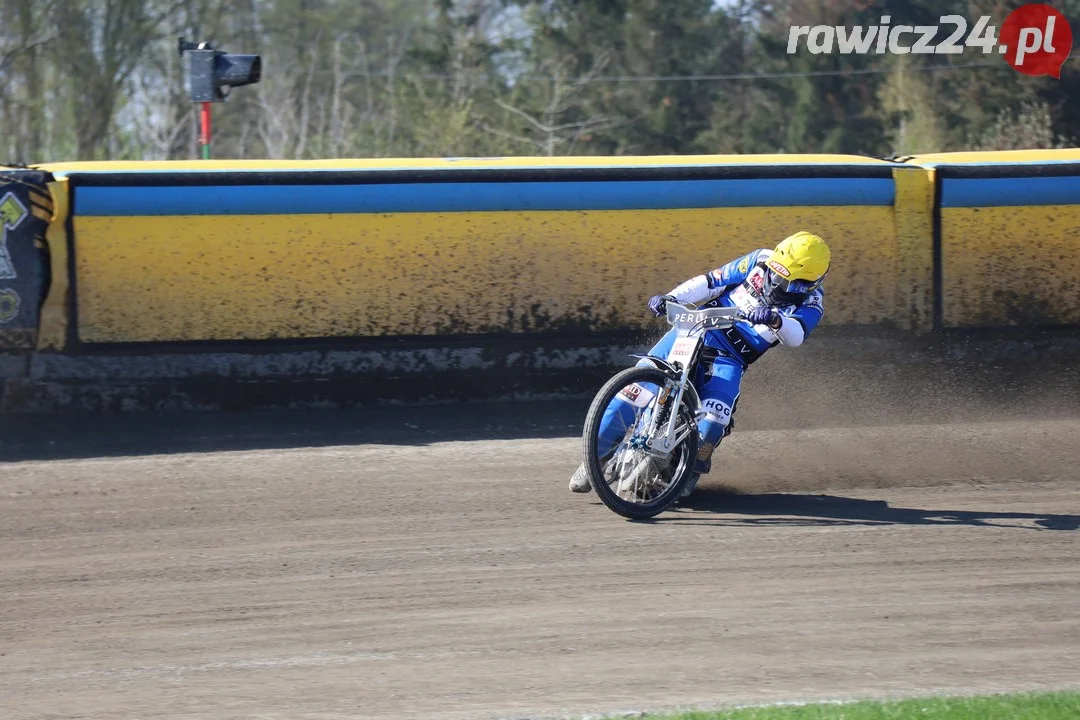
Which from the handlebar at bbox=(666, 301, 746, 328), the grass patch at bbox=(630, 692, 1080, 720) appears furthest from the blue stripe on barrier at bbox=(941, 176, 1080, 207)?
the grass patch at bbox=(630, 692, 1080, 720)

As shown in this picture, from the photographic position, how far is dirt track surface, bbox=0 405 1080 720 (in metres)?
4.95

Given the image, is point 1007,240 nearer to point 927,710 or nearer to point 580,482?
point 580,482

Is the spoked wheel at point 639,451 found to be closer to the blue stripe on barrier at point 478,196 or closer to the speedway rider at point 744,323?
the speedway rider at point 744,323

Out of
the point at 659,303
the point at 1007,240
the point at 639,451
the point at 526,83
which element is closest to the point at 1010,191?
the point at 1007,240

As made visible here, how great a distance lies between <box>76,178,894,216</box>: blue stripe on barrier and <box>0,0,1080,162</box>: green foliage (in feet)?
A: 60.8

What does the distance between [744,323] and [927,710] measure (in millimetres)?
3140

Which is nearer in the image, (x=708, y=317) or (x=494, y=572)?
(x=494, y=572)

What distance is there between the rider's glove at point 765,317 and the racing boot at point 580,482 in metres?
1.20

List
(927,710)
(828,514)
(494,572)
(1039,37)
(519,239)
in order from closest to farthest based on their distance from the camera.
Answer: (927,710) → (494,572) → (828,514) → (519,239) → (1039,37)

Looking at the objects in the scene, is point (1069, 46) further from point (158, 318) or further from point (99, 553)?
point (99, 553)

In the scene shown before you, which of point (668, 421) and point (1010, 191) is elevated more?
point (1010, 191)

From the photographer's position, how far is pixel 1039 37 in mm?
32062

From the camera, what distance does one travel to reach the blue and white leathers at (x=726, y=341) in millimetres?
7109

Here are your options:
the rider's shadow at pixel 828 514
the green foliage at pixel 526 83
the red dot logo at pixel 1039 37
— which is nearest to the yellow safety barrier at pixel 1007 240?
the rider's shadow at pixel 828 514
